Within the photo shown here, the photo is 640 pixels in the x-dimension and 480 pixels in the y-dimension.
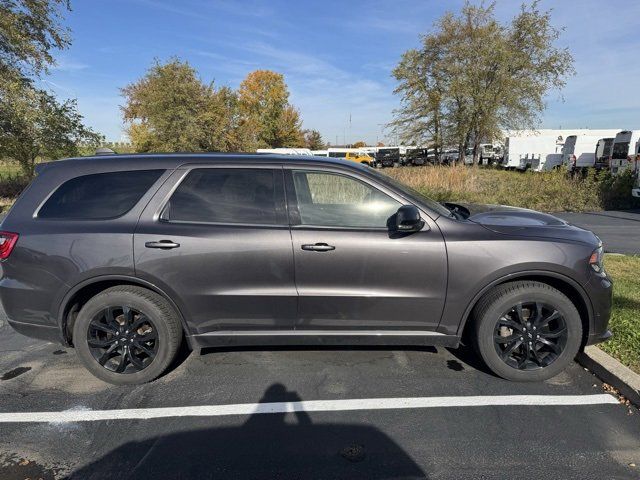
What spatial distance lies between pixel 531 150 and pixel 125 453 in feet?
122

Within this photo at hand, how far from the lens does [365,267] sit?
10.4 feet

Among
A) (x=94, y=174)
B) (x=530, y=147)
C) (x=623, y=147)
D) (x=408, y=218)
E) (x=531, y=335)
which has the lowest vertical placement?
(x=531, y=335)

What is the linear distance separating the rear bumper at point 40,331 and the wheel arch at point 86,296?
0.14ft

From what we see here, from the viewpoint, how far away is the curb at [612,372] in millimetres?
3094

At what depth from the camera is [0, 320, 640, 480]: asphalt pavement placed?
247cm

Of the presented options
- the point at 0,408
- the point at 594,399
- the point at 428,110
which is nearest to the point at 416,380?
the point at 594,399

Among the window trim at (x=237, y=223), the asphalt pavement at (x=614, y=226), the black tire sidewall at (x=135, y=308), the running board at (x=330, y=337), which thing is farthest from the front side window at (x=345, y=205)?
the asphalt pavement at (x=614, y=226)

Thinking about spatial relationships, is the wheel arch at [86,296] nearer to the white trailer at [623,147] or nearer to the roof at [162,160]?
the roof at [162,160]

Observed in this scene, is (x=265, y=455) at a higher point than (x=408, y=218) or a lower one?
lower

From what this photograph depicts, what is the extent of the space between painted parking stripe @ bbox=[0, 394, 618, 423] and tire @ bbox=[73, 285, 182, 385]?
379 millimetres

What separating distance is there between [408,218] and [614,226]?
32.8 feet

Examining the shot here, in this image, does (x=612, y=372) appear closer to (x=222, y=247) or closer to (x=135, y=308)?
(x=222, y=247)

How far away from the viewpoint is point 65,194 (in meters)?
3.34

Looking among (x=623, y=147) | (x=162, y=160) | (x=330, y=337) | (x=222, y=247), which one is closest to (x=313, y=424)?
(x=330, y=337)
